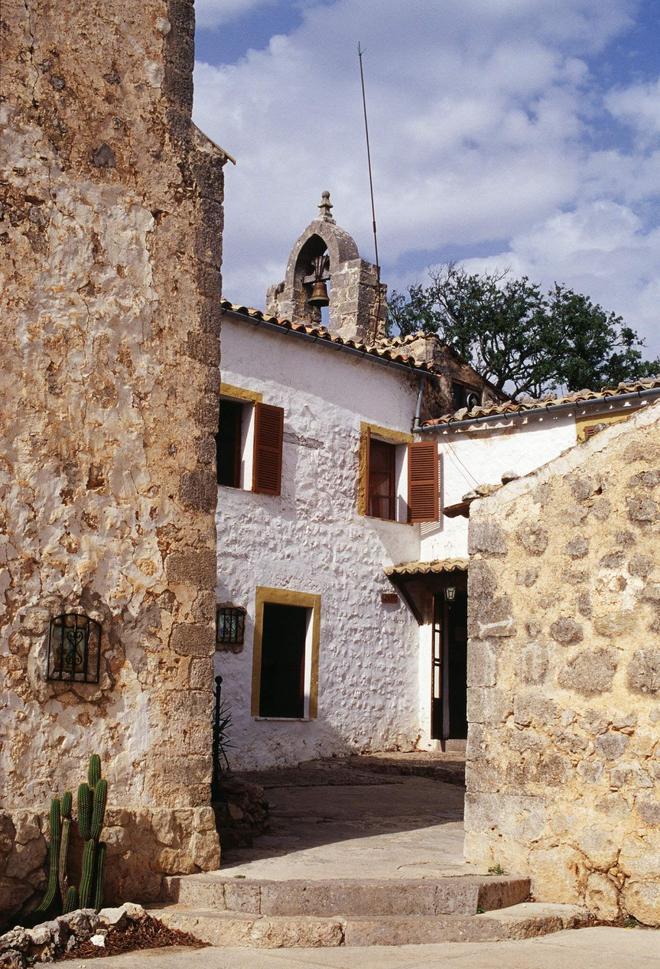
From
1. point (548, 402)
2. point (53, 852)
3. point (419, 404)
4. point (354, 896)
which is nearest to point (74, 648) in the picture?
point (53, 852)

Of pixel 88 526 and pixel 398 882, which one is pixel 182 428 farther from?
pixel 398 882

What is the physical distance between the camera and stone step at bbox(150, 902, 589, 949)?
5586mm

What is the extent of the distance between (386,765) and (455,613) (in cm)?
311

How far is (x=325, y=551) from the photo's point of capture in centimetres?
1512

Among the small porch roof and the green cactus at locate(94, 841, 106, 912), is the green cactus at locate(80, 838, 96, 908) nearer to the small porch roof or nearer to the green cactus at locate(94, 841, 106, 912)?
the green cactus at locate(94, 841, 106, 912)

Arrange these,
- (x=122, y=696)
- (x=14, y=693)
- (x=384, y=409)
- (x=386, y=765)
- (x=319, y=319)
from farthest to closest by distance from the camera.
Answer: (x=319, y=319)
(x=384, y=409)
(x=386, y=765)
(x=122, y=696)
(x=14, y=693)

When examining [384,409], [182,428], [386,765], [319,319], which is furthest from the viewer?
[319,319]

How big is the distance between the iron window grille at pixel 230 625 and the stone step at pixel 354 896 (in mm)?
7584

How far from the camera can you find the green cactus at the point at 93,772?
6.09m

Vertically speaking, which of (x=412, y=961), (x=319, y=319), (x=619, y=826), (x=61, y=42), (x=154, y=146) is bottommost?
(x=412, y=961)

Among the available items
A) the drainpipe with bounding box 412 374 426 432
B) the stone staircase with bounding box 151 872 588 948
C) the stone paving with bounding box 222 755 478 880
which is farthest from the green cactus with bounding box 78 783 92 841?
the drainpipe with bounding box 412 374 426 432

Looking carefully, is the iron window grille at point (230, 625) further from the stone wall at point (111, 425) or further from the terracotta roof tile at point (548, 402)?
the stone wall at point (111, 425)

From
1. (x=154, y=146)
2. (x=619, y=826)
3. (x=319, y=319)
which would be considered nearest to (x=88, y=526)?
(x=154, y=146)

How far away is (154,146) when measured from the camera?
270 inches
